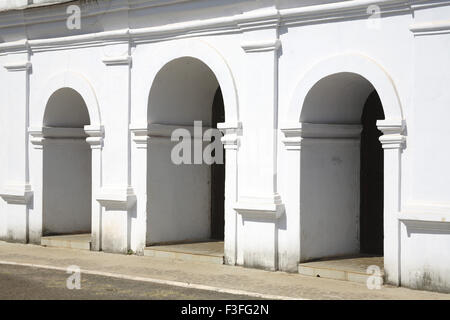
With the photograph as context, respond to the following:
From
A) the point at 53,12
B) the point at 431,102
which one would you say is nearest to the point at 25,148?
the point at 53,12

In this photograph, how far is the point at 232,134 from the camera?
13164 millimetres

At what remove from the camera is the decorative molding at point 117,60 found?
1469cm

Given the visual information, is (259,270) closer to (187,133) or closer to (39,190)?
(187,133)

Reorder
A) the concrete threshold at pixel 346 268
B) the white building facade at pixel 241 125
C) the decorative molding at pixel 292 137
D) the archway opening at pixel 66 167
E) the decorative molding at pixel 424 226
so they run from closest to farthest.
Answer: the decorative molding at pixel 424 226
the white building facade at pixel 241 125
the concrete threshold at pixel 346 268
the decorative molding at pixel 292 137
the archway opening at pixel 66 167

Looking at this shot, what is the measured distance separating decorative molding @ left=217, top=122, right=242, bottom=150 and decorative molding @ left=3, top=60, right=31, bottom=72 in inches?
200

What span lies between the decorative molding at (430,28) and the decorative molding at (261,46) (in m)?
2.29

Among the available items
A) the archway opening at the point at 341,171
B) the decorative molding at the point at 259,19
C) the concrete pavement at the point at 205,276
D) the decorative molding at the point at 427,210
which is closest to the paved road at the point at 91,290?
the concrete pavement at the point at 205,276

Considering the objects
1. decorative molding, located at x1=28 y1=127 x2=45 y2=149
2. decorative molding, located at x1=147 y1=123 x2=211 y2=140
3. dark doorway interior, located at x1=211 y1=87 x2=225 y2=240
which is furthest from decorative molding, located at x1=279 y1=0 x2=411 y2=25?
decorative molding, located at x1=28 y1=127 x2=45 y2=149

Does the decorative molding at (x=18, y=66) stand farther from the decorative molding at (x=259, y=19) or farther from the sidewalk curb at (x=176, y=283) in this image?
the decorative molding at (x=259, y=19)

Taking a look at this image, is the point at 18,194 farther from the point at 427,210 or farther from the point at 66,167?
the point at 427,210

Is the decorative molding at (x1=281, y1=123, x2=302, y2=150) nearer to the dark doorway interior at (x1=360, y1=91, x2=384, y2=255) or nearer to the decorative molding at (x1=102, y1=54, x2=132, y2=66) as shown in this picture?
the dark doorway interior at (x1=360, y1=91, x2=384, y2=255)

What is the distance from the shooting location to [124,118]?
14781 mm
